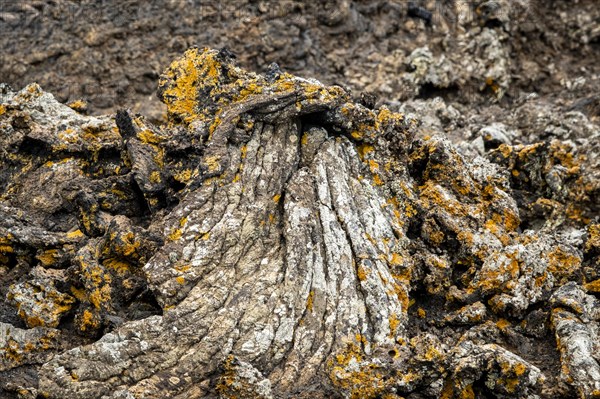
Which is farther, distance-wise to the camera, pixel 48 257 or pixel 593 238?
pixel 593 238

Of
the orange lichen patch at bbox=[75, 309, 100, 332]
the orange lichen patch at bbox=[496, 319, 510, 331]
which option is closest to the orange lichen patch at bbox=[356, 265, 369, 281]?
the orange lichen patch at bbox=[496, 319, 510, 331]

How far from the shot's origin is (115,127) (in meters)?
13.1

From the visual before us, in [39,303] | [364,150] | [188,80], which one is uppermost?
[188,80]

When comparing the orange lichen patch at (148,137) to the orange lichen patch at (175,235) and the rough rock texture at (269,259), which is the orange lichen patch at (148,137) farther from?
the orange lichen patch at (175,235)

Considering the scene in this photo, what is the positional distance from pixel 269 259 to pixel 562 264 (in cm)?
465

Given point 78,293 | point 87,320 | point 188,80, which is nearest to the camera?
point 87,320

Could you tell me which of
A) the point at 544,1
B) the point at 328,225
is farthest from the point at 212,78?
the point at 544,1

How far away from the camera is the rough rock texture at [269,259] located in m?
9.47

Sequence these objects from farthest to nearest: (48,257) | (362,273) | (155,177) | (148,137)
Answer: (148,137), (155,177), (48,257), (362,273)

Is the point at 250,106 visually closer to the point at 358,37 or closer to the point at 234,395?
the point at 234,395

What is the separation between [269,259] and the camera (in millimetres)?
10398

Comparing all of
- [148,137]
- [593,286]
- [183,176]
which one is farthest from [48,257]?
[593,286]

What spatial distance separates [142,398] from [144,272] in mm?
1662

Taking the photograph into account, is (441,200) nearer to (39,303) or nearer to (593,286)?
(593,286)
